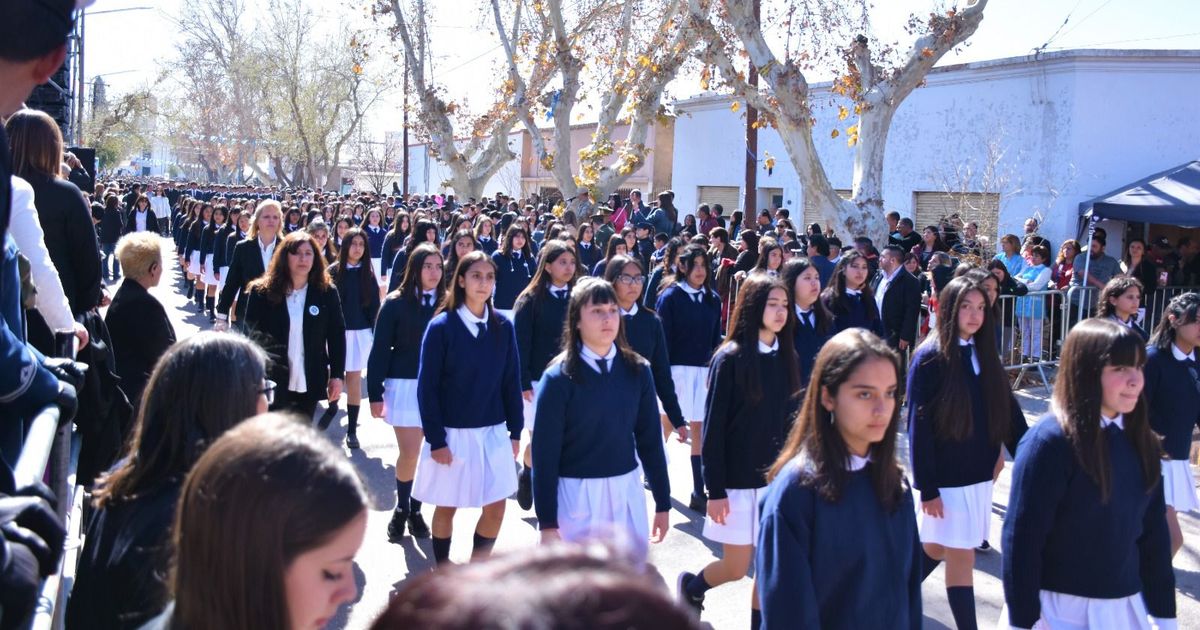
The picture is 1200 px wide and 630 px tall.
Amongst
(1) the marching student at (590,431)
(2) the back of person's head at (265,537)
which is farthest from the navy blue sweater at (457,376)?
(2) the back of person's head at (265,537)

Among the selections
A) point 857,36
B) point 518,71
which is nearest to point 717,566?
point 857,36

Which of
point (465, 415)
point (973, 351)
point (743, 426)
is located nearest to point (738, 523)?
point (743, 426)

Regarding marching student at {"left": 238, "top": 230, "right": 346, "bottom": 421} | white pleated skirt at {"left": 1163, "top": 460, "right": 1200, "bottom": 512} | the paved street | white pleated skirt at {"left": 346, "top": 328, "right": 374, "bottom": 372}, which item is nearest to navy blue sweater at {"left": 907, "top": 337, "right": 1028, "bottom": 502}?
the paved street

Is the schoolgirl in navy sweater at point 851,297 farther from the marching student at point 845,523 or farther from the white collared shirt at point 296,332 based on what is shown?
the marching student at point 845,523

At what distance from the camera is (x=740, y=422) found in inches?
207

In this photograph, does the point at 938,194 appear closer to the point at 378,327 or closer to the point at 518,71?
the point at 518,71

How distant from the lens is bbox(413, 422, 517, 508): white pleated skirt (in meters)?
5.70

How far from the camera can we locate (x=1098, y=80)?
18422mm

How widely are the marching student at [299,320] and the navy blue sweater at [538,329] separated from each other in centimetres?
134

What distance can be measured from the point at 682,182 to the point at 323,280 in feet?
75.6

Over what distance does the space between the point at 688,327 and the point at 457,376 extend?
292 cm

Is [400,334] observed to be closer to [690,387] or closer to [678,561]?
[690,387]

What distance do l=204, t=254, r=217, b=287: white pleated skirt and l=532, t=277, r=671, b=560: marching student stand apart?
1254cm

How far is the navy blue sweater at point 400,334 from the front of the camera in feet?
23.8
